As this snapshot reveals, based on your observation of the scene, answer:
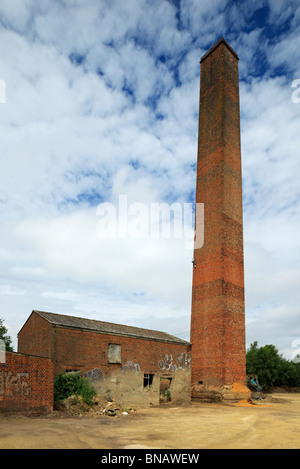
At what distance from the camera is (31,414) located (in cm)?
1291

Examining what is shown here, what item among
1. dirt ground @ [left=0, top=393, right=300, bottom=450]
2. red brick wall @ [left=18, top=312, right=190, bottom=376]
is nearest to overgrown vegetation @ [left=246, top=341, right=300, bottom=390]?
red brick wall @ [left=18, top=312, right=190, bottom=376]

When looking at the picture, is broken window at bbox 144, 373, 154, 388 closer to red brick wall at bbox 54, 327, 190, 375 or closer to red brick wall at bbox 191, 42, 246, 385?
red brick wall at bbox 54, 327, 190, 375

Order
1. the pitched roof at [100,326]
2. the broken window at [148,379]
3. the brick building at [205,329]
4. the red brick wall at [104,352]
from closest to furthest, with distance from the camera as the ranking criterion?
the red brick wall at [104,352]
the pitched roof at [100,326]
the brick building at [205,329]
the broken window at [148,379]

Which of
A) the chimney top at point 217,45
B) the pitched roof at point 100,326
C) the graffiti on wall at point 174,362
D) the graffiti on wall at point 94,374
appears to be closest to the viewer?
the graffiti on wall at point 94,374

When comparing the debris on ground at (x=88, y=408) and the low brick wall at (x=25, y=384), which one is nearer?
the low brick wall at (x=25, y=384)

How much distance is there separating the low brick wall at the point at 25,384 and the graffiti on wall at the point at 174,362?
7878mm

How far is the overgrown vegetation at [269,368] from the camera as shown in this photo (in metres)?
37.2

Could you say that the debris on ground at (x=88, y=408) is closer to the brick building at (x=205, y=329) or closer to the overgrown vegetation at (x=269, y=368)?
the brick building at (x=205, y=329)

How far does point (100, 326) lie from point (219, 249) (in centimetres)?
777

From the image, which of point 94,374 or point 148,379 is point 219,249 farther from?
point 94,374

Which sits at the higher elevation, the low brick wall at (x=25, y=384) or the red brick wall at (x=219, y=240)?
the red brick wall at (x=219, y=240)

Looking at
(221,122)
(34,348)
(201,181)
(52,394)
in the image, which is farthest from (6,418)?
(221,122)

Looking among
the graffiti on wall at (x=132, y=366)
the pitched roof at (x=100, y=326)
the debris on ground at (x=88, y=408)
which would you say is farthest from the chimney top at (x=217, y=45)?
the debris on ground at (x=88, y=408)

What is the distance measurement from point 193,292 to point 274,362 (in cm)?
2167
